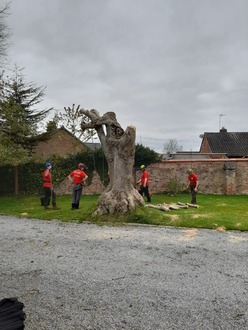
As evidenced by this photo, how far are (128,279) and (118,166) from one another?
6.71 meters

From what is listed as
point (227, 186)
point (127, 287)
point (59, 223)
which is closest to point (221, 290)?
point (127, 287)

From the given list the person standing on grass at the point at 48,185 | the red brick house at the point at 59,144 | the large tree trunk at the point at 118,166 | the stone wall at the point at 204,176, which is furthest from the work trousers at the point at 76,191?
the red brick house at the point at 59,144

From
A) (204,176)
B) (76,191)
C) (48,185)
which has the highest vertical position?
(204,176)

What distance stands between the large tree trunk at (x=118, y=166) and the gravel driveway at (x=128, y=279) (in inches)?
91.3

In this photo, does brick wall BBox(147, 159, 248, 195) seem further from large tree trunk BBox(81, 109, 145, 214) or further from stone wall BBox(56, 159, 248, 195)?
large tree trunk BBox(81, 109, 145, 214)

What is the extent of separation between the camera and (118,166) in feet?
37.8

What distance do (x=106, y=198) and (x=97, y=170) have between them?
33.7 feet

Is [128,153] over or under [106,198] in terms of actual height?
over

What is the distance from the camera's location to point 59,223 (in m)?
10.5

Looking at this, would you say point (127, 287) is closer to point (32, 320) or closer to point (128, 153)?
point (32, 320)

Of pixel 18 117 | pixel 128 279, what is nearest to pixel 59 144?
pixel 18 117

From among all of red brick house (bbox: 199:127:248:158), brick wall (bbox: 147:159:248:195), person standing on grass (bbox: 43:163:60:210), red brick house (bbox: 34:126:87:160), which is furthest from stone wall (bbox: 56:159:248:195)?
red brick house (bbox: 199:127:248:158)

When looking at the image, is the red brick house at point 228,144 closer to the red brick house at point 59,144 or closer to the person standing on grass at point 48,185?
the red brick house at point 59,144

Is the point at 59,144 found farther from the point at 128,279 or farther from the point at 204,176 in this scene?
the point at 128,279
